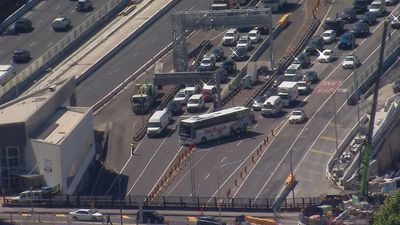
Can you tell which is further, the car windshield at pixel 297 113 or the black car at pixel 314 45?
the black car at pixel 314 45

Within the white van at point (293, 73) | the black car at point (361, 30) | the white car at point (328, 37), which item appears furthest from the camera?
the black car at point (361, 30)

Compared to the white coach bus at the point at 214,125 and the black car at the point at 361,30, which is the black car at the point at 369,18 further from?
the white coach bus at the point at 214,125

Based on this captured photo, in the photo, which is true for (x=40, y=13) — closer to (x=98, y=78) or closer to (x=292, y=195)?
(x=98, y=78)

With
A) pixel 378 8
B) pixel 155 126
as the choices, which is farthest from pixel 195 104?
pixel 378 8

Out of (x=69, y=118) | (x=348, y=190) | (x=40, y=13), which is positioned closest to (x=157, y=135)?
(x=69, y=118)

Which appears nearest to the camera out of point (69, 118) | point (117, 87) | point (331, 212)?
point (331, 212)

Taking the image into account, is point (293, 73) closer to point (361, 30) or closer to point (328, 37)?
point (328, 37)

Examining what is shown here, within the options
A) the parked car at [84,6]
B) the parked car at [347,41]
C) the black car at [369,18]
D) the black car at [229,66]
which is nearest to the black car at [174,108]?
the black car at [229,66]
